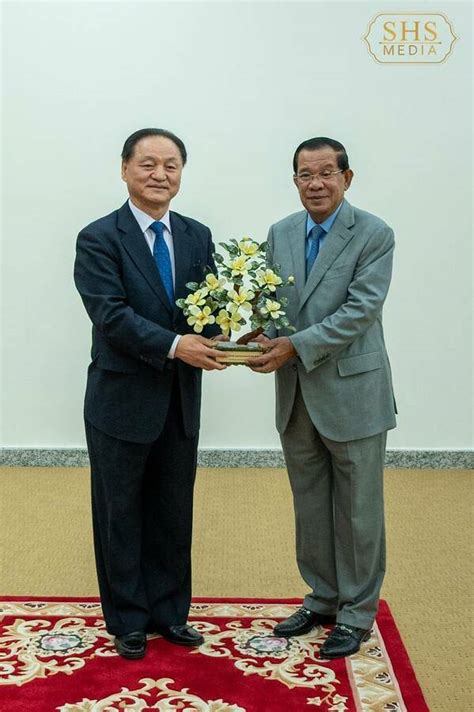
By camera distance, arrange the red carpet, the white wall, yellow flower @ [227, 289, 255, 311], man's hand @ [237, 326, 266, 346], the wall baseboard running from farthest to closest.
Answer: the wall baseboard
the white wall
man's hand @ [237, 326, 266, 346]
yellow flower @ [227, 289, 255, 311]
the red carpet

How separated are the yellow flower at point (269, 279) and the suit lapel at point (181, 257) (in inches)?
10.6

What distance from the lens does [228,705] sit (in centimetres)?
281

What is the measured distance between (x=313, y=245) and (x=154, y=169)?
0.57 m

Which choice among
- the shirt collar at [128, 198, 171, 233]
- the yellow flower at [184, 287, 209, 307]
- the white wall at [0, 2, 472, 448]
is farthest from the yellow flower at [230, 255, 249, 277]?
the white wall at [0, 2, 472, 448]

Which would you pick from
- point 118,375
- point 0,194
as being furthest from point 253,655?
point 0,194

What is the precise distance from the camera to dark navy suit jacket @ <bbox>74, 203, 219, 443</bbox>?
119 inches

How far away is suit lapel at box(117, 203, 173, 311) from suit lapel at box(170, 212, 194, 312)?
62 millimetres

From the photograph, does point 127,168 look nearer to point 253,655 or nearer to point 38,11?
point 253,655

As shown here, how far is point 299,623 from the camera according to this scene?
333 cm

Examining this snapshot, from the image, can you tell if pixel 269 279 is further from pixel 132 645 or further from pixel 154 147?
pixel 132 645

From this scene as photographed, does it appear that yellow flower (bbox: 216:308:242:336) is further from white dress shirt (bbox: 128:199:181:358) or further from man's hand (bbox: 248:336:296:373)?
white dress shirt (bbox: 128:199:181:358)

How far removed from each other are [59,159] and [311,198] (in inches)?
114

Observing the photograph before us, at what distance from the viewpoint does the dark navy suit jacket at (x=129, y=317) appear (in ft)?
9.95

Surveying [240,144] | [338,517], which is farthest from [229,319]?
[240,144]
